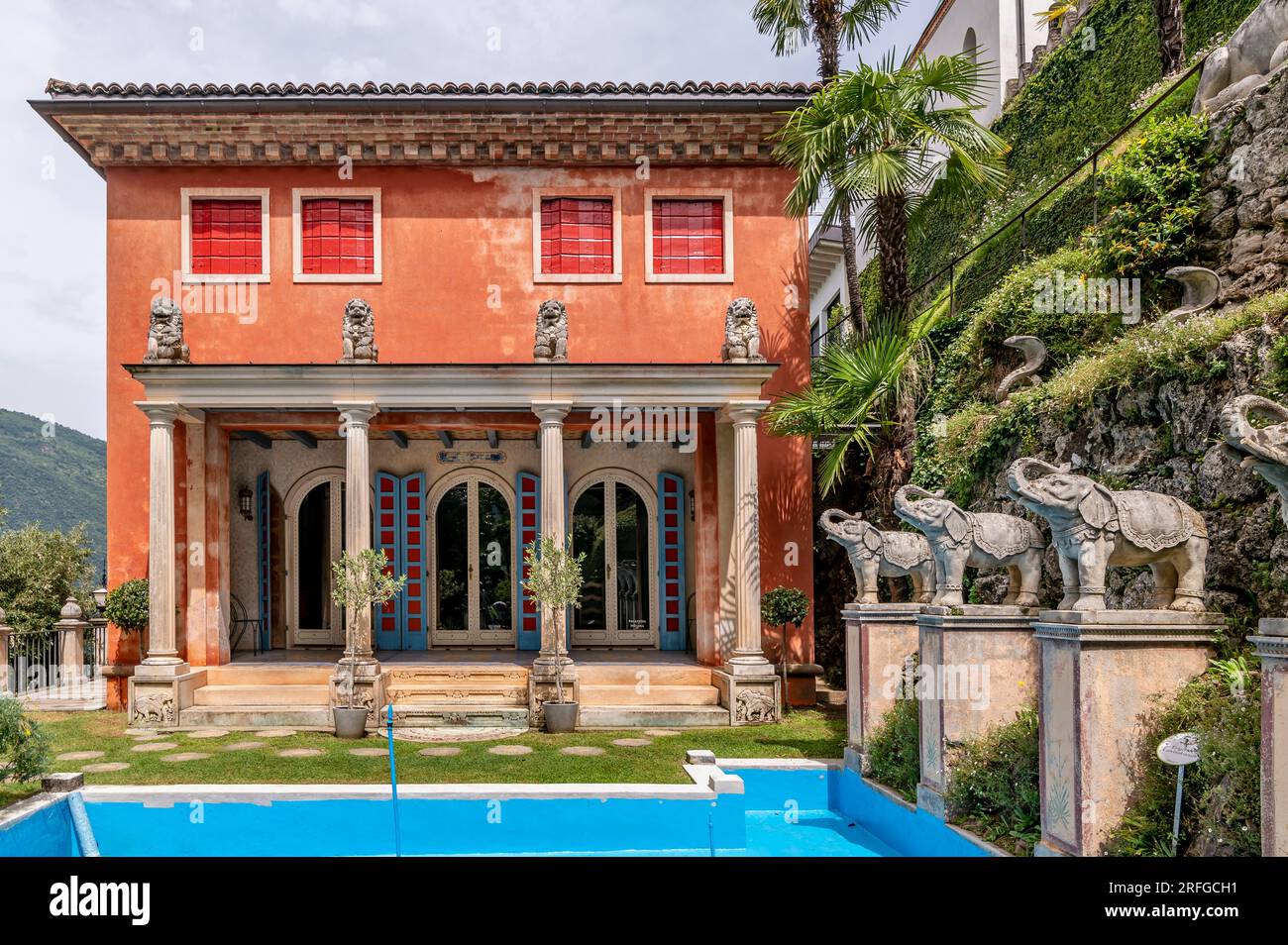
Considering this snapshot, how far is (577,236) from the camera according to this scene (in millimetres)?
14938

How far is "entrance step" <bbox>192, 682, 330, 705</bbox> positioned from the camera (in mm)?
13016

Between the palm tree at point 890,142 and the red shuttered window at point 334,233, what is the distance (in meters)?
6.61

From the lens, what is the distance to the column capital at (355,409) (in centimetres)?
1282

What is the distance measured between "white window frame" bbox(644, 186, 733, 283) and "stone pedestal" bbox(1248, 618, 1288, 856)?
11.3 meters

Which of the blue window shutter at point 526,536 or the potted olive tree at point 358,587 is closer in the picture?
the potted olive tree at point 358,587

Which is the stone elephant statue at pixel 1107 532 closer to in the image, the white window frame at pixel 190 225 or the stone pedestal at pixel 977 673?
the stone pedestal at pixel 977 673

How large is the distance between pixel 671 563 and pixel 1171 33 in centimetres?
1110

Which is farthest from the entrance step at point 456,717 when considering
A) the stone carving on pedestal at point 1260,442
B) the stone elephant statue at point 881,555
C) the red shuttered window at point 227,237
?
the stone carving on pedestal at point 1260,442

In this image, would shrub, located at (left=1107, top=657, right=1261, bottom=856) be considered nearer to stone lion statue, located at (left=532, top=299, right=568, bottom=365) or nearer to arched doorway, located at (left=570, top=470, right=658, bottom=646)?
stone lion statue, located at (left=532, top=299, right=568, bottom=365)

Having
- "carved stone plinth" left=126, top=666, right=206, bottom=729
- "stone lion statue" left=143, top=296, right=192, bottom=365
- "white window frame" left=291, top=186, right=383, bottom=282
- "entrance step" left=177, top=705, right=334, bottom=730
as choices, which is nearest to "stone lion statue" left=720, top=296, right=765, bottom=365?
"white window frame" left=291, top=186, right=383, bottom=282

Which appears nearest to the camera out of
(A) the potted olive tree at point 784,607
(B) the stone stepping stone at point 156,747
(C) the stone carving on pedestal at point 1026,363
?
(B) the stone stepping stone at point 156,747
